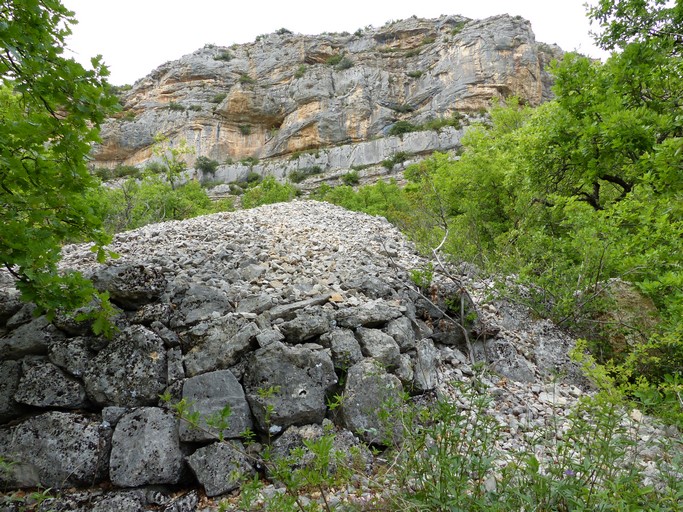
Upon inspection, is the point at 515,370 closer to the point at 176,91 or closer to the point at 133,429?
the point at 133,429

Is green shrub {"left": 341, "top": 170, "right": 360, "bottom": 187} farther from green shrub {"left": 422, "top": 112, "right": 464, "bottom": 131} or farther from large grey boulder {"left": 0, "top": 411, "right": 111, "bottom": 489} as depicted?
large grey boulder {"left": 0, "top": 411, "right": 111, "bottom": 489}

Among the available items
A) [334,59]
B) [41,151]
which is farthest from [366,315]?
[334,59]

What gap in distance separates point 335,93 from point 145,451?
169ft

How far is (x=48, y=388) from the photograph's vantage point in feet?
11.0

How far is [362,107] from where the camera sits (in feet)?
154

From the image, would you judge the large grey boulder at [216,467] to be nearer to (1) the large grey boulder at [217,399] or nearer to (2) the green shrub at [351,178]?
(1) the large grey boulder at [217,399]

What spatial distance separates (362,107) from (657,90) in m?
44.3

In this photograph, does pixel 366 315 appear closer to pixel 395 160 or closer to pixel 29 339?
pixel 29 339

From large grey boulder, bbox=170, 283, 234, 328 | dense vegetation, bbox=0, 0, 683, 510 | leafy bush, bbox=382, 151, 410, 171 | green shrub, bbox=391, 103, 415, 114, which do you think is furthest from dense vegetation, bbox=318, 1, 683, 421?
green shrub, bbox=391, 103, 415, 114

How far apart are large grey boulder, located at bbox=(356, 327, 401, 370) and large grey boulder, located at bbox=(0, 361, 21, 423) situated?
310 cm

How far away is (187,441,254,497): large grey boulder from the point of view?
289cm

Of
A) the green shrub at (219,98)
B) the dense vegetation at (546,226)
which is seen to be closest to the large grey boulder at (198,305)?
the dense vegetation at (546,226)

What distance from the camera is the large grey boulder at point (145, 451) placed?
9.68ft

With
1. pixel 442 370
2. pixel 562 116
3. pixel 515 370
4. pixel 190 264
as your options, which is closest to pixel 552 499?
pixel 442 370
